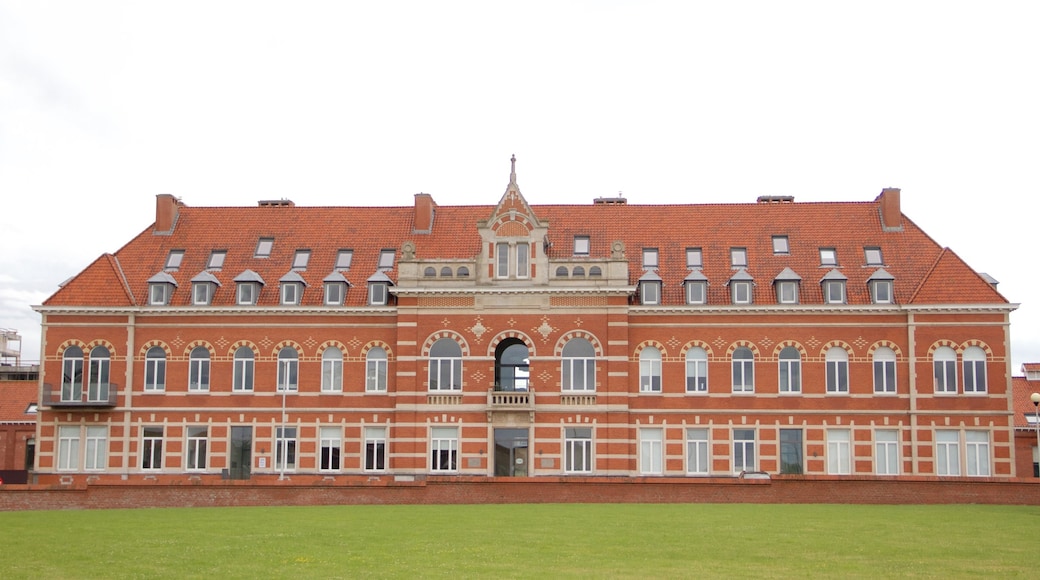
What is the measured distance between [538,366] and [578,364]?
5.71ft

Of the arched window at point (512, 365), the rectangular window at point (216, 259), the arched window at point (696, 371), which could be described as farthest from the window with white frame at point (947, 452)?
the rectangular window at point (216, 259)

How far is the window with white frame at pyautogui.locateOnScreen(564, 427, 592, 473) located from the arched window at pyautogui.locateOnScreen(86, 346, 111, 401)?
20.6 m

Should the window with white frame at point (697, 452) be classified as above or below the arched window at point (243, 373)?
below

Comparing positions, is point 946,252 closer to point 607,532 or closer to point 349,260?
point 349,260

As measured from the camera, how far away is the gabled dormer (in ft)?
175

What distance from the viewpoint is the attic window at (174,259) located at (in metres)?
57.2

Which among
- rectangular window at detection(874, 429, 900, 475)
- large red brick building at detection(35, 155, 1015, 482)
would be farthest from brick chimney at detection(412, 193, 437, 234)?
rectangular window at detection(874, 429, 900, 475)

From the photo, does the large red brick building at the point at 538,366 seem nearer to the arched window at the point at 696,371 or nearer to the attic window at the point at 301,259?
the arched window at the point at 696,371

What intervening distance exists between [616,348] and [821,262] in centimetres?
1056

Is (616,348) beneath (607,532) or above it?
above

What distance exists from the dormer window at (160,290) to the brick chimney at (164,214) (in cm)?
462

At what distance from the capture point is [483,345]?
5303cm

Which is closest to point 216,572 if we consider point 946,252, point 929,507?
point 929,507

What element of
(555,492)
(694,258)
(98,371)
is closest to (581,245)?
(694,258)
